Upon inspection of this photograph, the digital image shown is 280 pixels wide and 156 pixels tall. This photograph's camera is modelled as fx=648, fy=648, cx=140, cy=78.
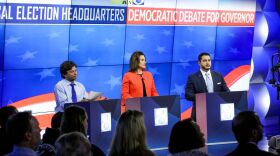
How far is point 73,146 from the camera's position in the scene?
3.50m

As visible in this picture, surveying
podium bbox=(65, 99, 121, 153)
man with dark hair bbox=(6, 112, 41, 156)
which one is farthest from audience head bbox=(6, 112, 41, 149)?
podium bbox=(65, 99, 121, 153)

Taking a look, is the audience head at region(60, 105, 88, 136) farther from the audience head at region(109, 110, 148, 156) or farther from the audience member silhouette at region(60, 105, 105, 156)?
the audience head at region(109, 110, 148, 156)

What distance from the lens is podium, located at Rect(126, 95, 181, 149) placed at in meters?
6.41

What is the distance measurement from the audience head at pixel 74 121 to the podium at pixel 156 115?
156 cm

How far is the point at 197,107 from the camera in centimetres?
679

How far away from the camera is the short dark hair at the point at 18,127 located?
3.86 metres

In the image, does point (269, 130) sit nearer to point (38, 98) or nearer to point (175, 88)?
point (175, 88)

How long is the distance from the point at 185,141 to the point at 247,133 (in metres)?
0.41

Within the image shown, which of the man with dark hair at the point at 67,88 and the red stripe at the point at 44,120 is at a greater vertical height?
the man with dark hair at the point at 67,88

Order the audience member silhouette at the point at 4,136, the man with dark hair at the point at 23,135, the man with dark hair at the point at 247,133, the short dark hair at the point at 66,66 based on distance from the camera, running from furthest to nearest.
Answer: the short dark hair at the point at 66,66, the audience member silhouette at the point at 4,136, the man with dark hair at the point at 247,133, the man with dark hair at the point at 23,135

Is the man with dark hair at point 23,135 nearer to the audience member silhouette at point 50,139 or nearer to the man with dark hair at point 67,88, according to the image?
the audience member silhouette at point 50,139

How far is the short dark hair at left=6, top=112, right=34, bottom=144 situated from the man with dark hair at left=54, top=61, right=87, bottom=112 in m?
3.11

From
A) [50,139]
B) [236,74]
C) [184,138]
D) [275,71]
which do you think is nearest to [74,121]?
[50,139]

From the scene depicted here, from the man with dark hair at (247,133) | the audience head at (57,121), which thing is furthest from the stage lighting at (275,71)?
the man with dark hair at (247,133)
